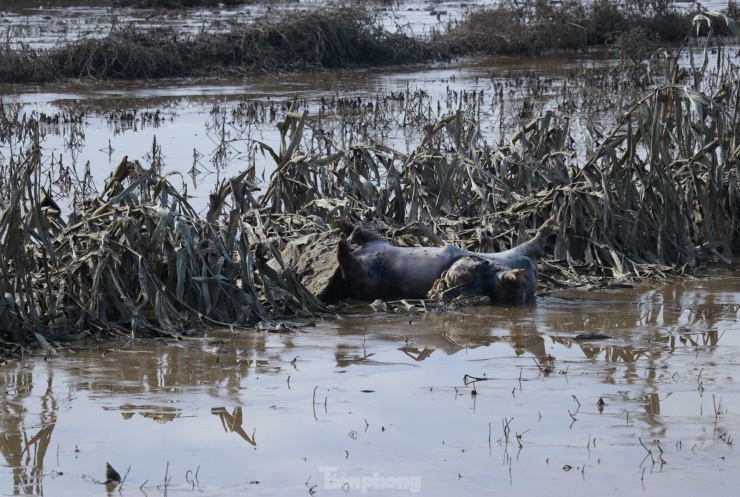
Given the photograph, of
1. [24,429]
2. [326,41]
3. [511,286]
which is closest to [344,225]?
[511,286]

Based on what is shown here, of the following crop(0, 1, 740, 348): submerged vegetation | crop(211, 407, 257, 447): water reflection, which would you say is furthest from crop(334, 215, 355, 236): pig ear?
crop(211, 407, 257, 447): water reflection

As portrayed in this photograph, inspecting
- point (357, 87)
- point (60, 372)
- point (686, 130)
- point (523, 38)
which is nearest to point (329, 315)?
point (60, 372)

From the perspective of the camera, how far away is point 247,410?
195 inches

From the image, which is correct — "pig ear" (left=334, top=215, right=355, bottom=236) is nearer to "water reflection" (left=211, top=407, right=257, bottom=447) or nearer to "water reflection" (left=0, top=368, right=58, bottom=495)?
"water reflection" (left=0, top=368, right=58, bottom=495)

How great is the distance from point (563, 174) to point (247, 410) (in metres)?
4.35

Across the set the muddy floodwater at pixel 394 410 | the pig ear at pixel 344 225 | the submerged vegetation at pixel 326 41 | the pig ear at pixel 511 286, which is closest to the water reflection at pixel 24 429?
the muddy floodwater at pixel 394 410

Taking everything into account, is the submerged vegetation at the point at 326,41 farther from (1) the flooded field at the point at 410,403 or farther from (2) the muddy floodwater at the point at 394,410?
(2) the muddy floodwater at the point at 394,410

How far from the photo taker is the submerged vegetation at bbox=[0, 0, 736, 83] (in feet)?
63.5

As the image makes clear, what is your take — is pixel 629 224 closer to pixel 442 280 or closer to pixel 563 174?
pixel 563 174

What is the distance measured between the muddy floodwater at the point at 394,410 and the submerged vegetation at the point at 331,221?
0.35 meters

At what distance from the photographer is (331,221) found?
8.03m

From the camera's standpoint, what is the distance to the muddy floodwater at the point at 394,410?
4.19 meters

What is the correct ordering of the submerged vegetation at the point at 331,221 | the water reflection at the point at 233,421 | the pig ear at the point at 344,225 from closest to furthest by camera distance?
1. the water reflection at the point at 233,421
2. the submerged vegetation at the point at 331,221
3. the pig ear at the point at 344,225

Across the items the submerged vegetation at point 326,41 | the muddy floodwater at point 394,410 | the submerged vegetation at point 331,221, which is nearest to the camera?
the muddy floodwater at point 394,410
